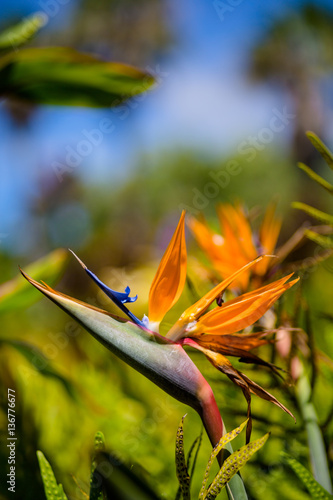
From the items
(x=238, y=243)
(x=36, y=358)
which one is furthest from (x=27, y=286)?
(x=238, y=243)

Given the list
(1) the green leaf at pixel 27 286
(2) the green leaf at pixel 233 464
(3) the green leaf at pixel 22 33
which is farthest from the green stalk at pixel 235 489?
(3) the green leaf at pixel 22 33

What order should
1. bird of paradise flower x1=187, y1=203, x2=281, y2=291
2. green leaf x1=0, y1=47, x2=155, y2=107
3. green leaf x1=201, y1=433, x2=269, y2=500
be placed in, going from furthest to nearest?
green leaf x1=0, y1=47, x2=155, y2=107 < bird of paradise flower x1=187, y1=203, x2=281, y2=291 < green leaf x1=201, y1=433, x2=269, y2=500

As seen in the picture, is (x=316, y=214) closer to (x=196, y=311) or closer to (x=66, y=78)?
(x=196, y=311)

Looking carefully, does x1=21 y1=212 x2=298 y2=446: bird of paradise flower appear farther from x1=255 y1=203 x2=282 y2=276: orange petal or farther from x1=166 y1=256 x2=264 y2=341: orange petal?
x1=255 y1=203 x2=282 y2=276: orange petal

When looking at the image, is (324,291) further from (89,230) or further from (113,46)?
(113,46)

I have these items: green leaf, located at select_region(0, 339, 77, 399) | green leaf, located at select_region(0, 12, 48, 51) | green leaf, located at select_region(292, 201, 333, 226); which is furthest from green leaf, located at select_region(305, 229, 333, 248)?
green leaf, located at select_region(0, 12, 48, 51)

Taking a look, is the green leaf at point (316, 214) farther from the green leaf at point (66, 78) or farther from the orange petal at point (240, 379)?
the green leaf at point (66, 78)
